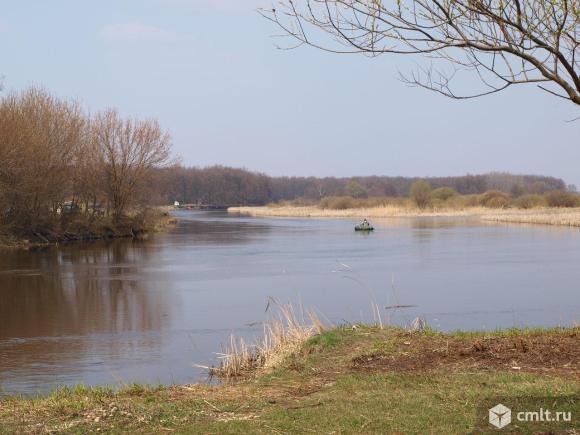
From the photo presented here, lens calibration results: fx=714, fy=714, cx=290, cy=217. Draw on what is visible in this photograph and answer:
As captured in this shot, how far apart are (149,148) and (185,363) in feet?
115

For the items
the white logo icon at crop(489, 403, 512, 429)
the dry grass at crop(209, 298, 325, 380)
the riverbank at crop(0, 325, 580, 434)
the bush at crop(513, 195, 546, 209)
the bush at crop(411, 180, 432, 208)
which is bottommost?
the dry grass at crop(209, 298, 325, 380)

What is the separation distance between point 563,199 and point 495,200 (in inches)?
246

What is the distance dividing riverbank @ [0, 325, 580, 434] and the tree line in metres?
26.8

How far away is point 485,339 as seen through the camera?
7.37 metres

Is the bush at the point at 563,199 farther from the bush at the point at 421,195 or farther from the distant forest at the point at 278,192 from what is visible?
the distant forest at the point at 278,192

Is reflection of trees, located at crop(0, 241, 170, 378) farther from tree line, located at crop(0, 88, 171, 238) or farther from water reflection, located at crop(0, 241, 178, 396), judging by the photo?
tree line, located at crop(0, 88, 171, 238)

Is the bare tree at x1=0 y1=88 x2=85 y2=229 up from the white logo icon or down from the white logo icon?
up

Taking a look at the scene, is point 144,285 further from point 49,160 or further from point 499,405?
point 49,160

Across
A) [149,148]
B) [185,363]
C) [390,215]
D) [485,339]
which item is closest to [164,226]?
[149,148]

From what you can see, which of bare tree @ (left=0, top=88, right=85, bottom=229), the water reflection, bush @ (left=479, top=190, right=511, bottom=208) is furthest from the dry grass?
A: bush @ (left=479, top=190, right=511, bottom=208)

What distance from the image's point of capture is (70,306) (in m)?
16.4

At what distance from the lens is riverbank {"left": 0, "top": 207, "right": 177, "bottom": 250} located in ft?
113

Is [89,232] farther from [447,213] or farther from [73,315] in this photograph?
[447,213]

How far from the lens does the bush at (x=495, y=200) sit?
63.9 metres
